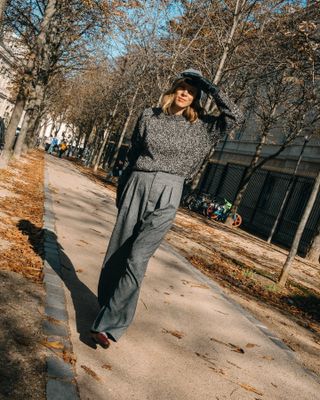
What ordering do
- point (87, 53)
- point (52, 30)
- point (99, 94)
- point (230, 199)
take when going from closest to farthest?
point (52, 30) < point (87, 53) < point (230, 199) < point (99, 94)

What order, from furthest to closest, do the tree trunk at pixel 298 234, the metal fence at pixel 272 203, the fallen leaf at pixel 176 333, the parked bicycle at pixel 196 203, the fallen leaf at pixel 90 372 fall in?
the parked bicycle at pixel 196 203
the metal fence at pixel 272 203
the tree trunk at pixel 298 234
the fallen leaf at pixel 176 333
the fallen leaf at pixel 90 372

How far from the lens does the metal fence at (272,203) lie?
20.9 m

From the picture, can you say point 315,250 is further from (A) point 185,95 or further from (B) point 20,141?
(A) point 185,95

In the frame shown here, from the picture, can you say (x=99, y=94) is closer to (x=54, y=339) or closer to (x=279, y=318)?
(x=279, y=318)

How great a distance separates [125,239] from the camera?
12.1 feet

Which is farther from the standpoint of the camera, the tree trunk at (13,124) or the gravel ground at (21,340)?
the tree trunk at (13,124)

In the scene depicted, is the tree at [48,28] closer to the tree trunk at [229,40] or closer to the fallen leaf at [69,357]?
the tree trunk at [229,40]

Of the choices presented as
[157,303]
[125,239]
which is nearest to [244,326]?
[157,303]

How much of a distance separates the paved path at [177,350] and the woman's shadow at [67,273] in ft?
0.05

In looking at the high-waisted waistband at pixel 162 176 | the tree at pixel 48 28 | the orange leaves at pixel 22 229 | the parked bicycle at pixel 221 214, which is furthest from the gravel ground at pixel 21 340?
the parked bicycle at pixel 221 214

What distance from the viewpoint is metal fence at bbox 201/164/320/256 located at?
68.6 feet

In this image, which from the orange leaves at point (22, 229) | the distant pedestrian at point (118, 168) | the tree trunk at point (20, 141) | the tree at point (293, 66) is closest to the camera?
the distant pedestrian at point (118, 168)

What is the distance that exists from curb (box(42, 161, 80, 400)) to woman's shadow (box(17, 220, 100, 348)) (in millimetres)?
25

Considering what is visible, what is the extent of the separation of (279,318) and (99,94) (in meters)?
35.0
